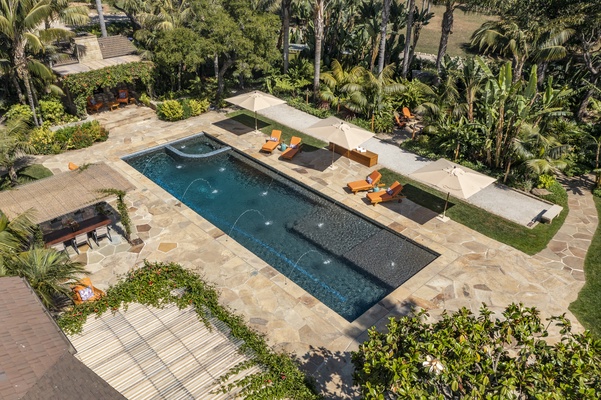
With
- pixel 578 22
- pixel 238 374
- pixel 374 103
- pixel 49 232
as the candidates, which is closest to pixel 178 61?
pixel 374 103

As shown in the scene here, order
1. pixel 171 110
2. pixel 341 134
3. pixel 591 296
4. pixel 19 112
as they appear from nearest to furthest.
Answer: pixel 591 296
pixel 341 134
pixel 19 112
pixel 171 110

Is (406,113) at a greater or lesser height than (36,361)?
lesser

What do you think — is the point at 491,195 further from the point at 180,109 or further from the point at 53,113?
the point at 53,113

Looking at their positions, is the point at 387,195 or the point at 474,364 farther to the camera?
the point at 387,195

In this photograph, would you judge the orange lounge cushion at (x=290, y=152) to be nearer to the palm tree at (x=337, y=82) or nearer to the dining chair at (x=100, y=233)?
the palm tree at (x=337, y=82)

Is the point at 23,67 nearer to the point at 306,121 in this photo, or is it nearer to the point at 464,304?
the point at 306,121

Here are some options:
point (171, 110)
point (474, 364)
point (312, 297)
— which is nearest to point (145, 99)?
point (171, 110)

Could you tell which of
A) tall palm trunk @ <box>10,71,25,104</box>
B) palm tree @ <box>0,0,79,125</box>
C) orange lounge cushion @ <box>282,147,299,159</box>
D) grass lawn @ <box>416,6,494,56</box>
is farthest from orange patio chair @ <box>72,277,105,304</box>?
grass lawn @ <box>416,6,494,56</box>

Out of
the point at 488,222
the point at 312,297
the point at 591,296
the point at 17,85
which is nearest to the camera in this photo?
the point at 312,297
